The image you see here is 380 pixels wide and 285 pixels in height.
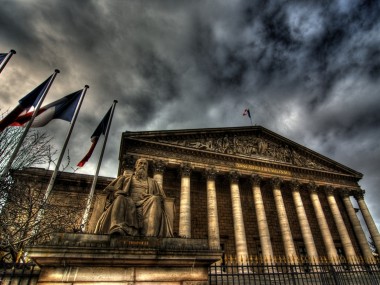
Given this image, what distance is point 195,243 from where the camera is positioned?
422 cm

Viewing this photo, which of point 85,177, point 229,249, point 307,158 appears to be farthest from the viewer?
Answer: point 307,158

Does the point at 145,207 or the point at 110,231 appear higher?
the point at 145,207

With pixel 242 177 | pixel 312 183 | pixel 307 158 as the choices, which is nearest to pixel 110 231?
pixel 242 177

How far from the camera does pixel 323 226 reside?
18359 millimetres

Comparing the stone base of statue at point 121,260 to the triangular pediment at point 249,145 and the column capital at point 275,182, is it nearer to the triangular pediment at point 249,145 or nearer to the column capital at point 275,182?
the triangular pediment at point 249,145

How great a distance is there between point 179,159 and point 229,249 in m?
7.52

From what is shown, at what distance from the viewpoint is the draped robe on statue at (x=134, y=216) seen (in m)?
4.30

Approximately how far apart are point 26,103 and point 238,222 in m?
14.1

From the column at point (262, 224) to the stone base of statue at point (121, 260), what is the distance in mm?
13312

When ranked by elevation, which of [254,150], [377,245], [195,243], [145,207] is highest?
[254,150]

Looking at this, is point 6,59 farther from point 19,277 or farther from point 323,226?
point 323,226

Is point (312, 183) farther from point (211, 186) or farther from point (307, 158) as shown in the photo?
point (211, 186)

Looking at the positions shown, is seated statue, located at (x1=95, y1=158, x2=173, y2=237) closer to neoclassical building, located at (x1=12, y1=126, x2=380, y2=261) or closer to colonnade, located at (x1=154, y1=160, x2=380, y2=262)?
colonnade, located at (x1=154, y1=160, x2=380, y2=262)

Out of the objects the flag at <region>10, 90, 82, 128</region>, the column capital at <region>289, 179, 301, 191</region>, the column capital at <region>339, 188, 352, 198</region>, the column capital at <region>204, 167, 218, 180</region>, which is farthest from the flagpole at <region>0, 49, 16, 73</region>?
the column capital at <region>339, 188, 352, 198</region>
